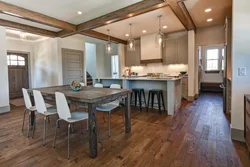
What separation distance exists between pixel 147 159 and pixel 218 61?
26.1ft

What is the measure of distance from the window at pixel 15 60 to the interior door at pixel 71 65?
2349 mm

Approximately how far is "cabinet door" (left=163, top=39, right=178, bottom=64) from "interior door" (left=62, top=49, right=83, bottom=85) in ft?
12.9

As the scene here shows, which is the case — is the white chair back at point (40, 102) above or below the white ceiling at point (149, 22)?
below

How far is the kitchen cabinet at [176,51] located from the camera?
5.71 meters

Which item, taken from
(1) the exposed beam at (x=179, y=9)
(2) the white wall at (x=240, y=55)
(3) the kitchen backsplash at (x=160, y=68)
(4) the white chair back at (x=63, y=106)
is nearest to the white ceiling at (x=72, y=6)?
(1) the exposed beam at (x=179, y=9)

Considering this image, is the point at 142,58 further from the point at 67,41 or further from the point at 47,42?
the point at 47,42

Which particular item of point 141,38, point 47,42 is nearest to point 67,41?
point 47,42

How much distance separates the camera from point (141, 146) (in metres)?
2.23

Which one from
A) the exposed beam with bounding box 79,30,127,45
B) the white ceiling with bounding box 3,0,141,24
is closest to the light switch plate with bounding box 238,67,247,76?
the white ceiling with bounding box 3,0,141,24


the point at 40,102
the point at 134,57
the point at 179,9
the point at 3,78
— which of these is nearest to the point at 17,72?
the point at 3,78

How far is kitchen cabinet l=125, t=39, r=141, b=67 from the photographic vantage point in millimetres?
7158

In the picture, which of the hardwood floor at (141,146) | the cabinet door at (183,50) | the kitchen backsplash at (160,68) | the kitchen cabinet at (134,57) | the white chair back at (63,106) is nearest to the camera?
the hardwood floor at (141,146)

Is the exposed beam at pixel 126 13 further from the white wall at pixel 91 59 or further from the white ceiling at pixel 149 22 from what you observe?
the white wall at pixel 91 59

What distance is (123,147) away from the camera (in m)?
2.21
